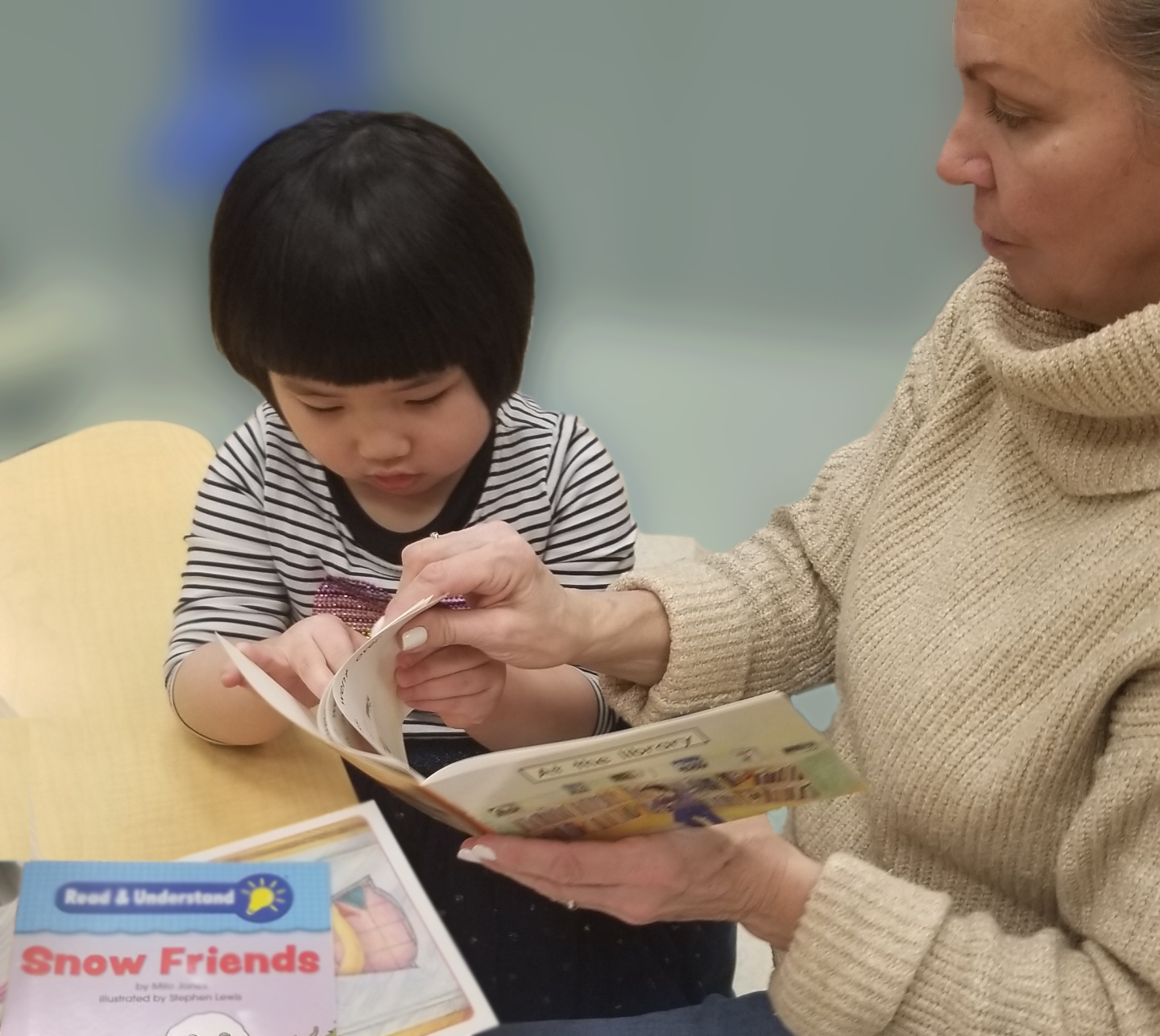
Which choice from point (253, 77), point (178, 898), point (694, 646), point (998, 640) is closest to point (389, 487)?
point (694, 646)

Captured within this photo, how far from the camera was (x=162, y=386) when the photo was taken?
2.57m

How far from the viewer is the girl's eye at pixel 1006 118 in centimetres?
77

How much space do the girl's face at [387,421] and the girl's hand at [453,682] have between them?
185mm

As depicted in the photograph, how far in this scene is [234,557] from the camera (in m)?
1.12

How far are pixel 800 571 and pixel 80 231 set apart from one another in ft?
6.40

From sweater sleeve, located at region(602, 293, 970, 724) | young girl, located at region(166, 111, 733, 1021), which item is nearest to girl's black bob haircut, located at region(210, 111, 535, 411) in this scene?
young girl, located at region(166, 111, 733, 1021)

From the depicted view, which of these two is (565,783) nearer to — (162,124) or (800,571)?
(800,571)

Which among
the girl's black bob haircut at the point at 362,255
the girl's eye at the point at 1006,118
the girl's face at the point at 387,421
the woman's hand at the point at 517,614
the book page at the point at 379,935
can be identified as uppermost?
the girl's eye at the point at 1006,118

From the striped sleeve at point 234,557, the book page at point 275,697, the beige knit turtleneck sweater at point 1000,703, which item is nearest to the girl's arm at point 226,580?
the striped sleeve at point 234,557

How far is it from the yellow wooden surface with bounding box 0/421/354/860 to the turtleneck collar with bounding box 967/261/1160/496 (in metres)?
0.55

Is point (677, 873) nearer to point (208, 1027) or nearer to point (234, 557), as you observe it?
point (208, 1027)

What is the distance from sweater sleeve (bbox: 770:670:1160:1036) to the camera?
2.40 feet

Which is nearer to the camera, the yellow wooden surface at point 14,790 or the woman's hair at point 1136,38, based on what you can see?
the woman's hair at point 1136,38

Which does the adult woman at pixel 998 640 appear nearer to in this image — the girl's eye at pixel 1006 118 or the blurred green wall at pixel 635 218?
the girl's eye at pixel 1006 118
